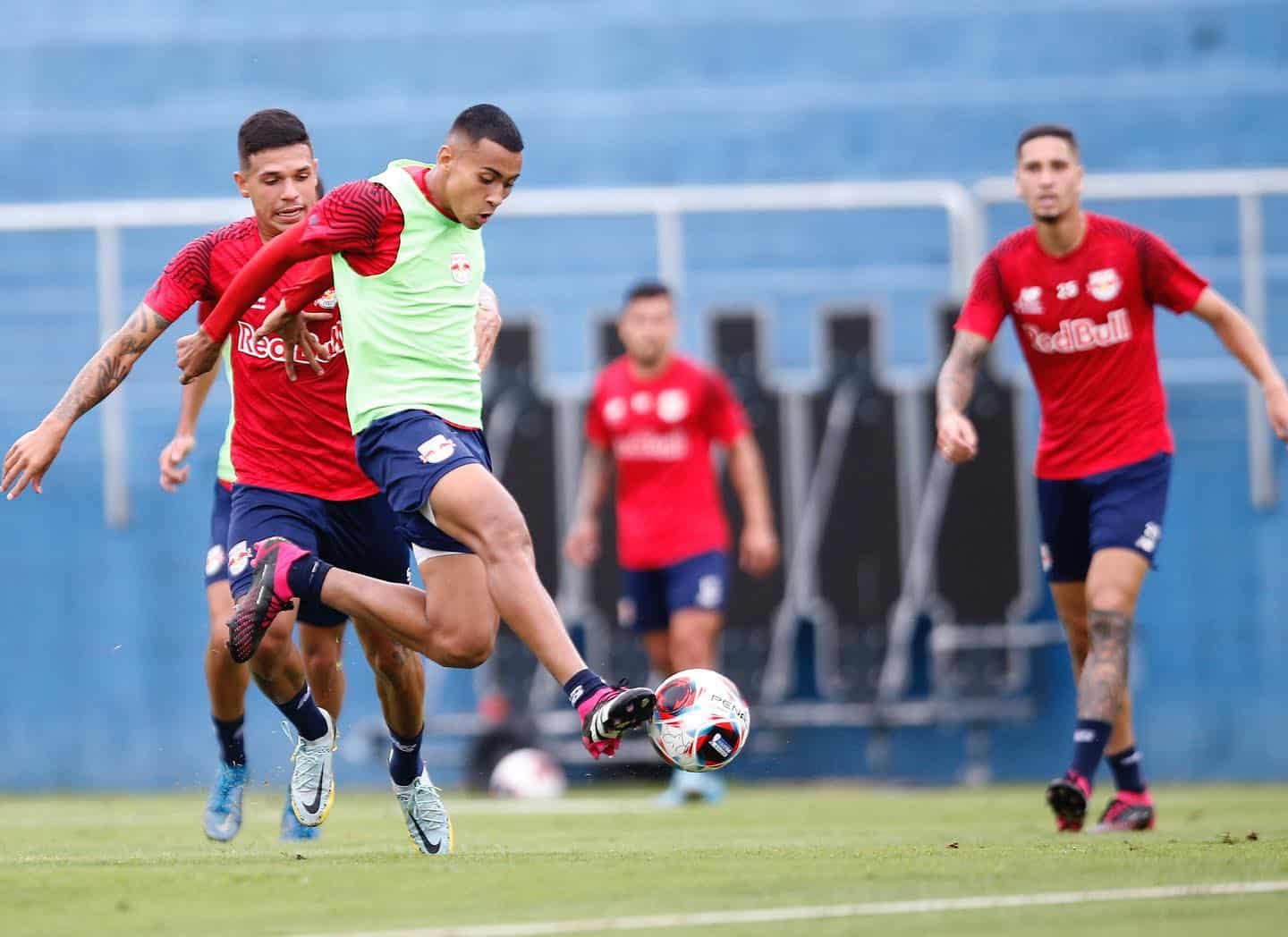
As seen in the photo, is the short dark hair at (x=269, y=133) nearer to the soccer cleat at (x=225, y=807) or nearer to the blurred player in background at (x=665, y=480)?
the soccer cleat at (x=225, y=807)

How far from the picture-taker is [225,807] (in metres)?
8.63

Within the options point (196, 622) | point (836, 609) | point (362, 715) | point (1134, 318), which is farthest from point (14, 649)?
point (1134, 318)

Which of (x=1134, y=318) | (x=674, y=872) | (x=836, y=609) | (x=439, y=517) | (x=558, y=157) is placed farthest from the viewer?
(x=558, y=157)

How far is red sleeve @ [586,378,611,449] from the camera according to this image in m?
12.9

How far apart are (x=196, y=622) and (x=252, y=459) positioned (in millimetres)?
7096

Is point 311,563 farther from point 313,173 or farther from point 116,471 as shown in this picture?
point 116,471

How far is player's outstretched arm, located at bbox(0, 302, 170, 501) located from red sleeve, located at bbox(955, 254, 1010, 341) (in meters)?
3.28

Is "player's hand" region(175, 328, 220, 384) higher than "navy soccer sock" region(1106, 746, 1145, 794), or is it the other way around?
"player's hand" region(175, 328, 220, 384)

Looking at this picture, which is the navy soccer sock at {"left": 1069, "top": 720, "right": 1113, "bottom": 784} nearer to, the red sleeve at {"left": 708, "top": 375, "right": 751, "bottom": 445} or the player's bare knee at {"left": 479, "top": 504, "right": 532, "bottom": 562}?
the player's bare knee at {"left": 479, "top": 504, "right": 532, "bottom": 562}

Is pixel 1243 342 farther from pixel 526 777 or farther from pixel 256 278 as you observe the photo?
pixel 526 777

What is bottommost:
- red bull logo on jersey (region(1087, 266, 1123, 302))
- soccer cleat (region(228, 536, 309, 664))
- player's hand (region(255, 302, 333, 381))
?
soccer cleat (region(228, 536, 309, 664))

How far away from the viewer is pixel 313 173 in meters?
7.90

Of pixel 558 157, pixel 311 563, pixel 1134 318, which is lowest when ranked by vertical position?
pixel 311 563

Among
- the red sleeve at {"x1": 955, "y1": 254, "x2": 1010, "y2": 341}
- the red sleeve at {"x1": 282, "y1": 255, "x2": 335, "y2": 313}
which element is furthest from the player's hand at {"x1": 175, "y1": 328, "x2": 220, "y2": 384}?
the red sleeve at {"x1": 955, "y1": 254, "x2": 1010, "y2": 341}
